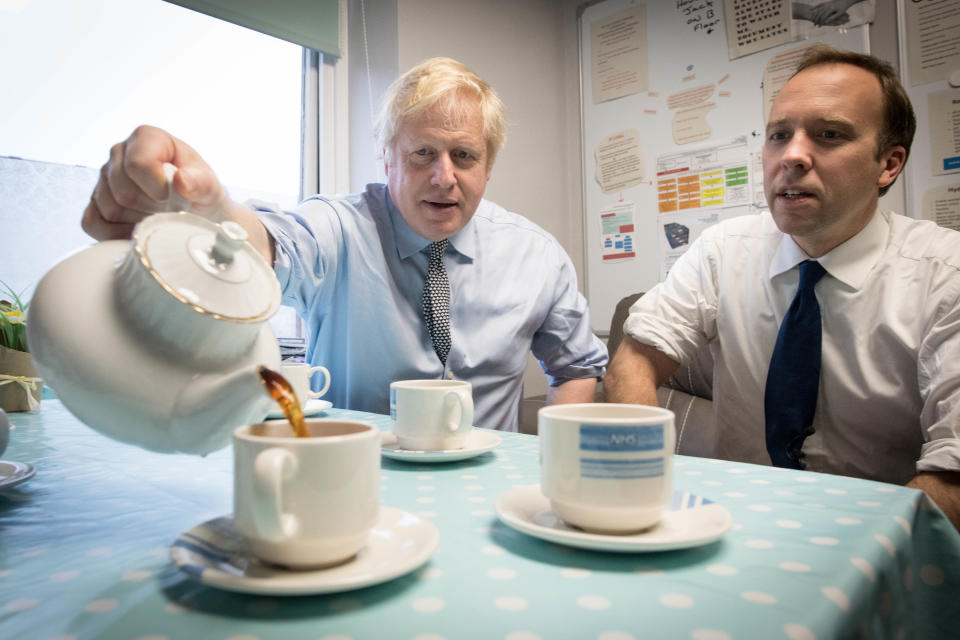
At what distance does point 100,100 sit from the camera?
6.00 feet

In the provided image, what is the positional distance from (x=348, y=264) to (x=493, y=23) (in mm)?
1802

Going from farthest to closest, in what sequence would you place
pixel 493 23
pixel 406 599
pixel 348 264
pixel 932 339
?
1. pixel 493 23
2. pixel 348 264
3. pixel 932 339
4. pixel 406 599

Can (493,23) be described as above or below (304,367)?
above

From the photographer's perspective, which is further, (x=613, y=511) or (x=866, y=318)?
(x=866, y=318)

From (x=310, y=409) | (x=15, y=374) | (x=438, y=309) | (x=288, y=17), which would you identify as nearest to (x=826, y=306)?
(x=438, y=309)

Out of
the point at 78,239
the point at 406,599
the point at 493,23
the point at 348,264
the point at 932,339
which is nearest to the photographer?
the point at 406,599

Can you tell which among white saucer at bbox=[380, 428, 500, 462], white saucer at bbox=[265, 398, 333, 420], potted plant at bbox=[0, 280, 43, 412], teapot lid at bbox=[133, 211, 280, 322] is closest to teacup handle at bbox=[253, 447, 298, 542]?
teapot lid at bbox=[133, 211, 280, 322]

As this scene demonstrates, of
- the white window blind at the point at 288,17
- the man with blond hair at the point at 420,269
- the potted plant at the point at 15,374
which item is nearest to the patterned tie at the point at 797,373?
the man with blond hair at the point at 420,269

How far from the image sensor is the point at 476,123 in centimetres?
137

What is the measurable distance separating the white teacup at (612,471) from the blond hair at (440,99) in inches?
40.5

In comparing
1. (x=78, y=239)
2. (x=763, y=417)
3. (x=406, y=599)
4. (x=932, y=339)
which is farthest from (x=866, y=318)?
(x=78, y=239)

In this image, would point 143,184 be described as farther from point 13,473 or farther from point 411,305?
point 411,305

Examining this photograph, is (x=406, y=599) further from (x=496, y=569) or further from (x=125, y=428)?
(x=125, y=428)

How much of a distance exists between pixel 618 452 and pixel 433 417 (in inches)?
12.8
